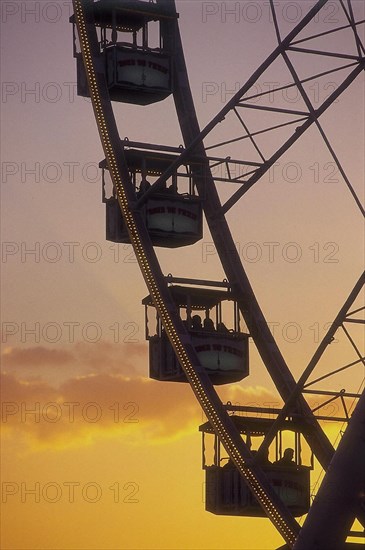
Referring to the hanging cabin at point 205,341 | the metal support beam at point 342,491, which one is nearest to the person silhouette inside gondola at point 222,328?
the hanging cabin at point 205,341

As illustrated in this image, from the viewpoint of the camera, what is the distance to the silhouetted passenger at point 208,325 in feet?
143

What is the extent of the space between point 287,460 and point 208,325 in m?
3.32

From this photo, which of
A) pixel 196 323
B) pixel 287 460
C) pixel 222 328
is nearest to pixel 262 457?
pixel 287 460

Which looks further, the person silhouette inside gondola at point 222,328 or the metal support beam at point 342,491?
the person silhouette inside gondola at point 222,328

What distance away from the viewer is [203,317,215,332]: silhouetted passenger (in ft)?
143

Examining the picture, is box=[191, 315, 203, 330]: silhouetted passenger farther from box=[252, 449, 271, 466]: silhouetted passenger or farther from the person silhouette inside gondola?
box=[252, 449, 271, 466]: silhouetted passenger

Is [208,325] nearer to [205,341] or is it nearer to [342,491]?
[205,341]

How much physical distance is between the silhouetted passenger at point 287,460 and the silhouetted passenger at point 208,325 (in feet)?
10.2

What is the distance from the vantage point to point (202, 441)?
45219 millimetres

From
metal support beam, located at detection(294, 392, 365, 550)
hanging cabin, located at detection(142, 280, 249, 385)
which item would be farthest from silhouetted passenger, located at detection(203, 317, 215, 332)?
metal support beam, located at detection(294, 392, 365, 550)

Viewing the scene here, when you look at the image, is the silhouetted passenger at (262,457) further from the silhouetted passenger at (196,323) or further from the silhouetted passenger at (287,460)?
the silhouetted passenger at (196,323)

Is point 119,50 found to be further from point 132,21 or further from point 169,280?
point 169,280

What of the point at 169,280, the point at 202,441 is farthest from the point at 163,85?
the point at 202,441

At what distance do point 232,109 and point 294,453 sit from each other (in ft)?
23.8
